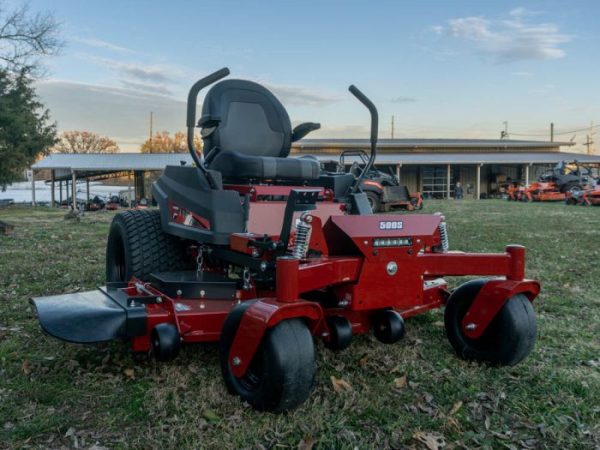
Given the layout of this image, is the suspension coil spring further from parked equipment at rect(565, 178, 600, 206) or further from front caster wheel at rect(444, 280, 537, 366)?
parked equipment at rect(565, 178, 600, 206)

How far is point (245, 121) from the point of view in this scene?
4395mm

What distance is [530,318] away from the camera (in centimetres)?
305

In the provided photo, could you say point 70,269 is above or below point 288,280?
below

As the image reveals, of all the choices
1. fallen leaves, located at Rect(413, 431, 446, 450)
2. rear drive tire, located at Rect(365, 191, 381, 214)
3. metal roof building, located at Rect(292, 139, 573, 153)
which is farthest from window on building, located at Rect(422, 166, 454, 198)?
fallen leaves, located at Rect(413, 431, 446, 450)

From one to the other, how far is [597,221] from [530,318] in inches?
460

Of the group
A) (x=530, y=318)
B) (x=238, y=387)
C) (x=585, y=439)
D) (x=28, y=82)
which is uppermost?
(x=28, y=82)

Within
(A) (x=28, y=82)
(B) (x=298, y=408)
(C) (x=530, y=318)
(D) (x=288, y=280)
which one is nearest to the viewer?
(D) (x=288, y=280)

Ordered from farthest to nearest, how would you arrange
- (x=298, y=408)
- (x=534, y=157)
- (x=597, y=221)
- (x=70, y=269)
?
(x=534, y=157) < (x=597, y=221) < (x=70, y=269) < (x=298, y=408)

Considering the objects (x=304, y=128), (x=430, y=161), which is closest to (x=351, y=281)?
(x=304, y=128)

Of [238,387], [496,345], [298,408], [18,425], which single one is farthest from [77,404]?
[496,345]

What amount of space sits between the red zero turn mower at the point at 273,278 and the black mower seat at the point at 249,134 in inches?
0.5

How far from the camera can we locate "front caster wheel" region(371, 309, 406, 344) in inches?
122

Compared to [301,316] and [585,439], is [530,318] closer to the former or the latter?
[585,439]

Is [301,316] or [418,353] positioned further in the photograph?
[418,353]
